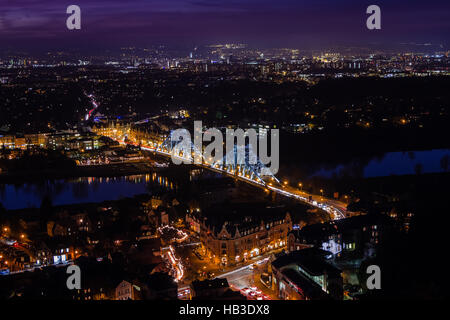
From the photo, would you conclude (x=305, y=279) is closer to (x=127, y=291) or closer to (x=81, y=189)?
(x=127, y=291)

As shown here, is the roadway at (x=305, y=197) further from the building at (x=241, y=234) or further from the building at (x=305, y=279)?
the building at (x=305, y=279)

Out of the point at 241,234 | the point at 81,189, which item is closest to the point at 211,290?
the point at 241,234

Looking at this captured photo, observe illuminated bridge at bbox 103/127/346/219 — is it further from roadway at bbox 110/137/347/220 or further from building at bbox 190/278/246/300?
building at bbox 190/278/246/300

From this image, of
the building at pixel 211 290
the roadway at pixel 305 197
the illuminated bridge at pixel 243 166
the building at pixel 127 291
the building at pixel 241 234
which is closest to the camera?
the building at pixel 211 290

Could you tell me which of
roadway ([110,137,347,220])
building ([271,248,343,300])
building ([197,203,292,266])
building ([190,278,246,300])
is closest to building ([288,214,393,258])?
building ([197,203,292,266])

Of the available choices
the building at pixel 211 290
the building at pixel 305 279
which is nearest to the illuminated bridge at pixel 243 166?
the building at pixel 305 279

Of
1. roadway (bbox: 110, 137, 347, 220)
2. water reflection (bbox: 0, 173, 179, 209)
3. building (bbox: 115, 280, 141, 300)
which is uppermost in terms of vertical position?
roadway (bbox: 110, 137, 347, 220)

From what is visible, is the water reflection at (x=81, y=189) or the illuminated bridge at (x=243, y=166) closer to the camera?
the illuminated bridge at (x=243, y=166)
